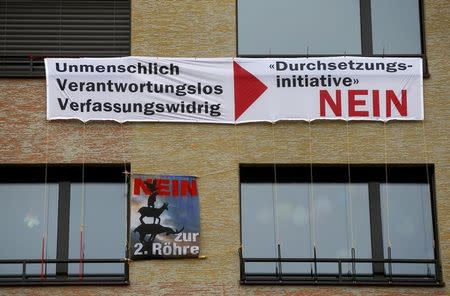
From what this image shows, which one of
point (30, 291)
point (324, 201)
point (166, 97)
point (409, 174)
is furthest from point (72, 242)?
point (409, 174)

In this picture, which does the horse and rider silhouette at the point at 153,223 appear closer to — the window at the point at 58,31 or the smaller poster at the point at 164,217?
the smaller poster at the point at 164,217

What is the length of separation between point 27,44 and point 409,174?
30.3 feet

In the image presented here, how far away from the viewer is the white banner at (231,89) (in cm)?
2886

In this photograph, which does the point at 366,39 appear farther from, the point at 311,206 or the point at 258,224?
the point at 258,224

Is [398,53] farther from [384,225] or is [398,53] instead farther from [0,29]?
[0,29]

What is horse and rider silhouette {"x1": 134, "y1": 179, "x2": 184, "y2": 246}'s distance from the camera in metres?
28.1

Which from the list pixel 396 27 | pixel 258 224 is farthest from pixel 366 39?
pixel 258 224

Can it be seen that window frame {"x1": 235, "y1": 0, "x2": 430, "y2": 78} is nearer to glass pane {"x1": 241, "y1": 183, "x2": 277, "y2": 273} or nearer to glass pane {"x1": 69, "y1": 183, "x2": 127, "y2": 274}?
glass pane {"x1": 241, "y1": 183, "x2": 277, "y2": 273}

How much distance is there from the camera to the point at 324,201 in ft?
94.9

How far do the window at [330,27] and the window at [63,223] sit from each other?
4596 mm

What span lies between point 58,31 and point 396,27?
7872 mm

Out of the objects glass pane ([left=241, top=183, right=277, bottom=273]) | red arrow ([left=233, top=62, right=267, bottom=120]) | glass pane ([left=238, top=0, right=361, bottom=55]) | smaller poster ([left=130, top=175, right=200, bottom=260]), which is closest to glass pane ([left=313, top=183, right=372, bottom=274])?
glass pane ([left=241, top=183, right=277, bottom=273])

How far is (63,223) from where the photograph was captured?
28.6 metres

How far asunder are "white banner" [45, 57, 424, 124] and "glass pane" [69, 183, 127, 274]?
1.69 m
